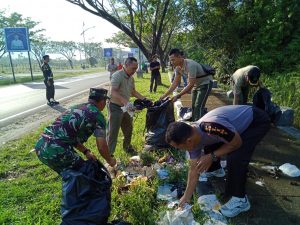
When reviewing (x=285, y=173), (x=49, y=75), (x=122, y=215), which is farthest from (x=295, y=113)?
(x=49, y=75)

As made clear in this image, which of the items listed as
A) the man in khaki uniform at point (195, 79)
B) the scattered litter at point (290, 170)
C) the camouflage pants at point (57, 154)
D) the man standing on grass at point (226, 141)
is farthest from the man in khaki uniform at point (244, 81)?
the camouflage pants at point (57, 154)

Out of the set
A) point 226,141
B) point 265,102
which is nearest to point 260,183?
point 226,141

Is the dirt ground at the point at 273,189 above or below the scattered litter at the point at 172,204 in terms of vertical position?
below

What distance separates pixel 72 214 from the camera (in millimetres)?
2920

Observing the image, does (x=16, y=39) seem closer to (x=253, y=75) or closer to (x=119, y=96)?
(x=119, y=96)

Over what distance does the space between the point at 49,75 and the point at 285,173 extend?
1012cm

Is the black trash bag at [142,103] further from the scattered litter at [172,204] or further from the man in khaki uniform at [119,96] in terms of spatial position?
the scattered litter at [172,204]

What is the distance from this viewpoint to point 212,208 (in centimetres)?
355

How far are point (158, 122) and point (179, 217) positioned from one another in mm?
2582

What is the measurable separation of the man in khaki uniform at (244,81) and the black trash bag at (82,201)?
3.46 metres

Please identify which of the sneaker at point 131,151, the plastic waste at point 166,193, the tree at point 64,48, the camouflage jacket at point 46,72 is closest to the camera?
the plastic waste at point 166,193

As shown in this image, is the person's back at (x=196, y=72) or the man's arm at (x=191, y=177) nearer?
the man's arm at (x=191, y=177)

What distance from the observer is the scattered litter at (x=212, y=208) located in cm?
329

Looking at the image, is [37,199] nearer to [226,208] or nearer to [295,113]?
[226,208]
